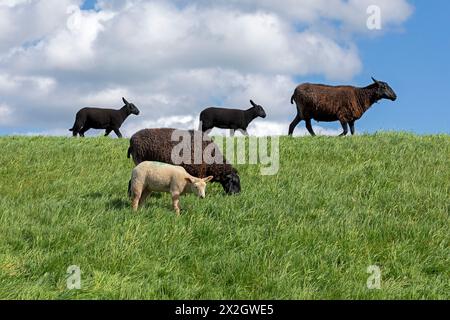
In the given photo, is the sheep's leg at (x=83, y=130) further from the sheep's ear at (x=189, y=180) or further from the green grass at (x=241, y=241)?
the sheep's ear at (x=189, y=180)

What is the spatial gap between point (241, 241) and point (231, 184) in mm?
2962

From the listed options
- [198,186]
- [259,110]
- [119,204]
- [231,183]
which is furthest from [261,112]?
[198,186]

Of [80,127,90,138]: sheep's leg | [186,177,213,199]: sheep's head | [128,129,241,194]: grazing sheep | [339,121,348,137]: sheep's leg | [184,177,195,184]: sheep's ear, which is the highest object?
[80,127,90,138]: sheep's leg

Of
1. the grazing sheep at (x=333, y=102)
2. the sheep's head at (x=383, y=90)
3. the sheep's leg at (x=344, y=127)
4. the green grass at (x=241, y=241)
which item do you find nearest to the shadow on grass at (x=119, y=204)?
the green grass at (x=241, y=241)

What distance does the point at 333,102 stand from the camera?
18984mm

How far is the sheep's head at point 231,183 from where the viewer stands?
9664mm

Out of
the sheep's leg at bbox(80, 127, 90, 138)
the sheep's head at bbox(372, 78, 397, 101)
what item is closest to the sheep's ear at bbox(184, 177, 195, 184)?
the sheep's head at bbox(372, 78, 397, 101)

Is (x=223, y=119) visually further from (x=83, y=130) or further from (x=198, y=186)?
(x=198, y=186)

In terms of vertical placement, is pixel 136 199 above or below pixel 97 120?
below

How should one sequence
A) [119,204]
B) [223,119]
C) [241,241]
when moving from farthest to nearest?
[223,119] < [119,204] < [241,241]

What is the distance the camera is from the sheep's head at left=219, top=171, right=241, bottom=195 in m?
9.66

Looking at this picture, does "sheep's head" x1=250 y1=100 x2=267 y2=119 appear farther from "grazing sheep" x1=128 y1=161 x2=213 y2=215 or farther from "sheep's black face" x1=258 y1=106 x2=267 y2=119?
"grazing sheep" x1=128 y1=161 x2=213 y2=215

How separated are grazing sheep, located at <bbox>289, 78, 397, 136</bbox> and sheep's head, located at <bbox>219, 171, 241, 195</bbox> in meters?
9.71
